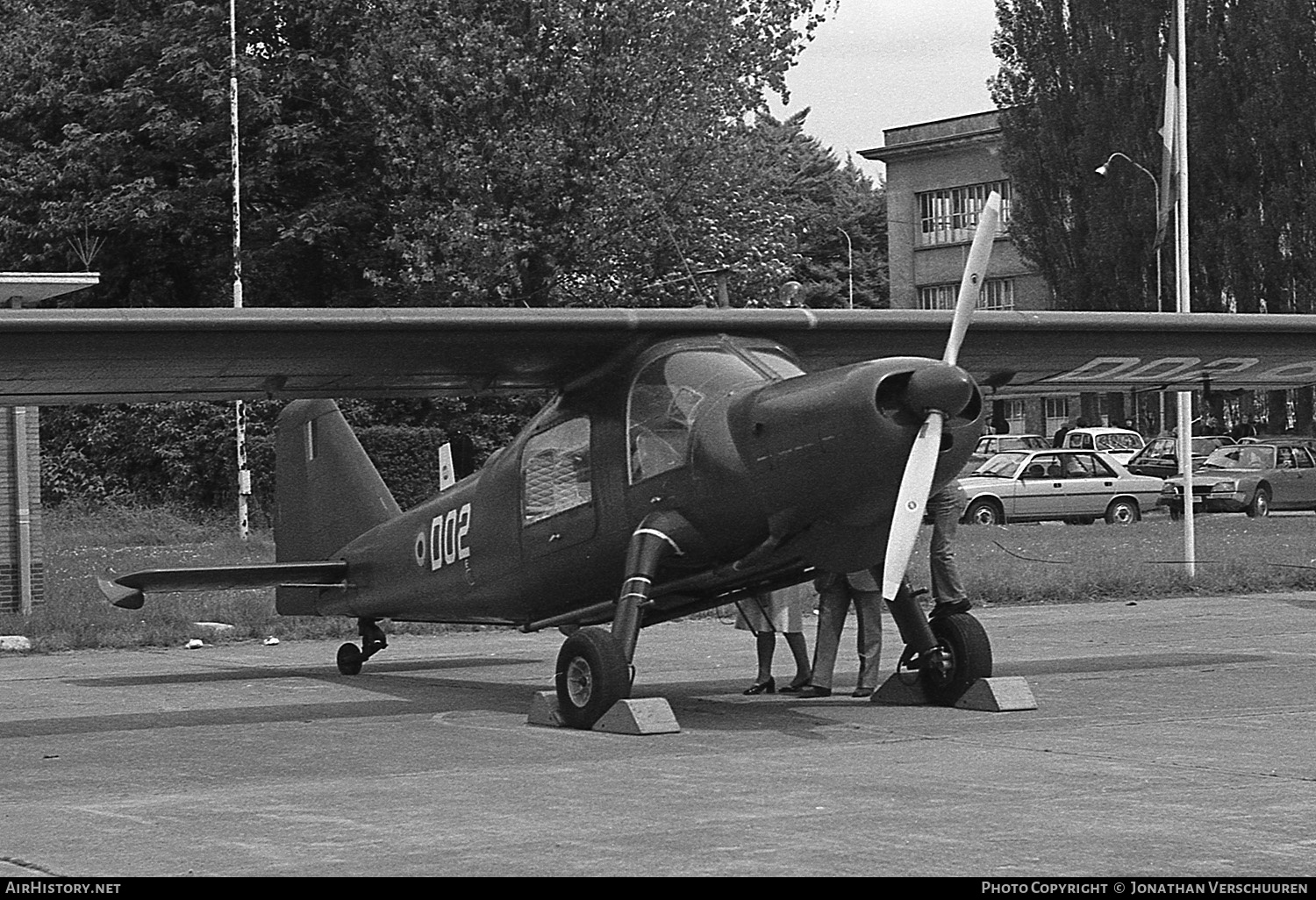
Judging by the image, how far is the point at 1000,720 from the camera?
35.1ft

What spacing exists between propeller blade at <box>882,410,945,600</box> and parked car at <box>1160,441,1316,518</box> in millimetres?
32887

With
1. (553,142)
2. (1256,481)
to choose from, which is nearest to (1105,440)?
(1256,481)

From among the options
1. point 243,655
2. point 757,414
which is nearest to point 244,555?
point 243,655

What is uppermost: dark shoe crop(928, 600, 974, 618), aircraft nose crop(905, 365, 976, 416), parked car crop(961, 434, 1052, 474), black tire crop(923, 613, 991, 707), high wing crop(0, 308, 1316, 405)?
high wing crop(0, 308, 1316, 405)

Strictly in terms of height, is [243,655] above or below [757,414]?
below

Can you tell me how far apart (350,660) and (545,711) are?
3.98m

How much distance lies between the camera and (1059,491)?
39406 millimetres

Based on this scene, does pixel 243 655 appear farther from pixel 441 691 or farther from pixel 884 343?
pixel 884 343

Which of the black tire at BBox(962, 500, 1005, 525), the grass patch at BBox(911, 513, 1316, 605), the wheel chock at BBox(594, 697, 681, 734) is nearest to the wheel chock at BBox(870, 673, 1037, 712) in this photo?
the wheel chock at BBox(594, 697, 681, 734)

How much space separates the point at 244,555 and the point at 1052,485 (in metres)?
18.5

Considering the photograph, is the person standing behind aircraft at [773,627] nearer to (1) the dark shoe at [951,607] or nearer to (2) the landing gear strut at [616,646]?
(1) the dark shoe at [951,607]

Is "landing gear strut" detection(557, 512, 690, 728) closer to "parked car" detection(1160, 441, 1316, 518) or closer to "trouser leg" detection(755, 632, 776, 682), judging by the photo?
"trouser leg" detection(755, 632, 776, 682)

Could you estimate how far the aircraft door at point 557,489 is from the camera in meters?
11.8

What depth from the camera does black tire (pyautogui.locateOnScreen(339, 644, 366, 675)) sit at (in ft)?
47.8
